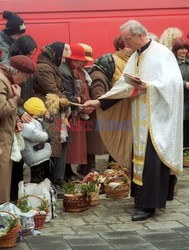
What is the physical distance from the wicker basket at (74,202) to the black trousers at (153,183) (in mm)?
603

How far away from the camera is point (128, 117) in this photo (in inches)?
325

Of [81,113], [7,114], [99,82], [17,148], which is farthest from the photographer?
[99,82]

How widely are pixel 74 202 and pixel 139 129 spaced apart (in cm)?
106

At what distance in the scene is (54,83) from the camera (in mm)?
8711

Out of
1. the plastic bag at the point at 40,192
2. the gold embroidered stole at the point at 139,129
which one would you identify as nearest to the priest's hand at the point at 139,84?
the gold embroidered stole at the point at 139,129

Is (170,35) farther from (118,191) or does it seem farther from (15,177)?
(15,177)

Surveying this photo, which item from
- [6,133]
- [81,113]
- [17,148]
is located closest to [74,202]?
[17,148]

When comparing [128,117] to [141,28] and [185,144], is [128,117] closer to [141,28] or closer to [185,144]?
[141,28]

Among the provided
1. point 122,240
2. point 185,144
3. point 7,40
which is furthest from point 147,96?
point 185,144

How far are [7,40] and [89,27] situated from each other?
1.74 metres

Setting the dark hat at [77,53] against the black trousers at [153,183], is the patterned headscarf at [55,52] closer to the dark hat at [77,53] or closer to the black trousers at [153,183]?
the dark hat at [77,53]

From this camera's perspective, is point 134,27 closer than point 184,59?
Yes

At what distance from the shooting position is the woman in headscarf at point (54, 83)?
8.63m

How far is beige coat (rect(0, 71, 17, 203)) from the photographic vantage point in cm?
715
